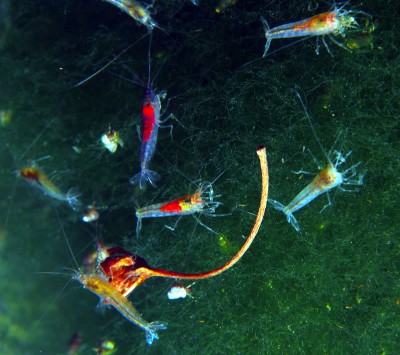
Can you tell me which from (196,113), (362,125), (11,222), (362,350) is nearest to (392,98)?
(362,125)

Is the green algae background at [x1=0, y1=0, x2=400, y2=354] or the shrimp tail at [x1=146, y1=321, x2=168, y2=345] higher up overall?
Result: the green algae background at [x1=0, y1=0, x2=400, y2=354]

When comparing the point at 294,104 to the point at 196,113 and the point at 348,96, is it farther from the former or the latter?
the point at 196,113

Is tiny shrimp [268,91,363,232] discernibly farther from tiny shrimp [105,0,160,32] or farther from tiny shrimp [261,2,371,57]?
tiny shrimp [105,0,160,32]

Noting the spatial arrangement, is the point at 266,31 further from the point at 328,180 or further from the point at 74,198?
the point at 74,198

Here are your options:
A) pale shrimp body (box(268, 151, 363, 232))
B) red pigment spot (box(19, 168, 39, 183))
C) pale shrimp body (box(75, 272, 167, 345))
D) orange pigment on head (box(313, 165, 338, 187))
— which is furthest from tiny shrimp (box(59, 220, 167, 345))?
orange pigment on head (box(313, 165, 338, 187))

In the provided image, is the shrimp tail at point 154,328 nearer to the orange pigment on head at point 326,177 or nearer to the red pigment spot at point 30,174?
the red pigment spot at point 30,174

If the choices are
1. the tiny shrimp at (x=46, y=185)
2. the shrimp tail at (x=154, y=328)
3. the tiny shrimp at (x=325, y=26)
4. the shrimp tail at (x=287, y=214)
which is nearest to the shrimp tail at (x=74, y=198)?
the tiny shrimp at (x=46, y=185)
